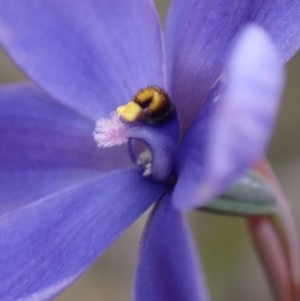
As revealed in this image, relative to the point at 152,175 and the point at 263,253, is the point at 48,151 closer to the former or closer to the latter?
the point at 152,175

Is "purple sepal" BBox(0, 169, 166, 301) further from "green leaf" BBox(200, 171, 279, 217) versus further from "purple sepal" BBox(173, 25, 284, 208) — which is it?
"purple sepal" BBox(173, 25, 284, 208)

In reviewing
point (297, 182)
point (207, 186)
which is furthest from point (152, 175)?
point (297, 182)

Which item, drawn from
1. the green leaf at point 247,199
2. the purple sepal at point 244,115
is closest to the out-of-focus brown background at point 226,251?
the green leaf at point 247,199

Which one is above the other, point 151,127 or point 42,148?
point 151,127

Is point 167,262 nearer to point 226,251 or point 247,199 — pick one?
point 247,199

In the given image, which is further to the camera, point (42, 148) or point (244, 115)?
point (42, 148)

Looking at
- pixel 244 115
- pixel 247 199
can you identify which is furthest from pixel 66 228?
pixel 244 115
